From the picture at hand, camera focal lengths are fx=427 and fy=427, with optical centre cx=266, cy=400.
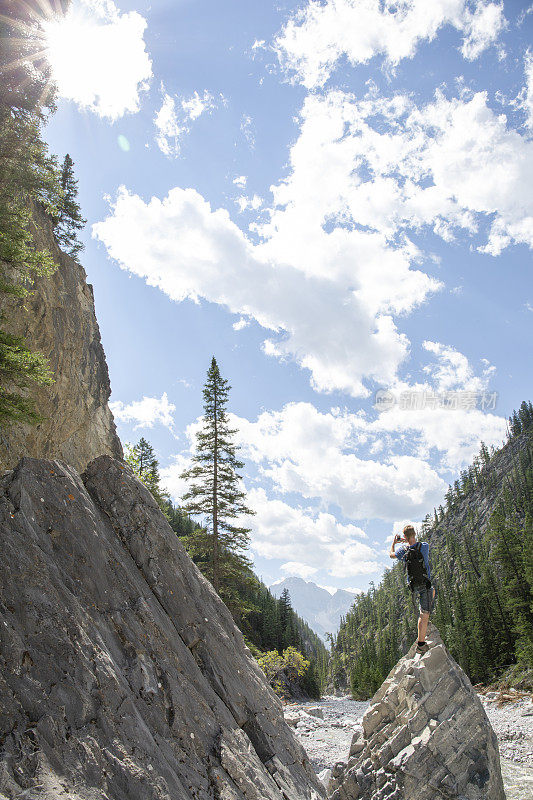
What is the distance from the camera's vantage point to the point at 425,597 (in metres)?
11.0

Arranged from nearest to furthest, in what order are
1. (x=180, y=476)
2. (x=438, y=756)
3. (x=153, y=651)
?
(x=153, y=651), (x=438, y=756), (x=180, y=476)

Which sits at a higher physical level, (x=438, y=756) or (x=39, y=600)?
(x=39, y=600)

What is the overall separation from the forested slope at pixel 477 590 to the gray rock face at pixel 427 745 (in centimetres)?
3259

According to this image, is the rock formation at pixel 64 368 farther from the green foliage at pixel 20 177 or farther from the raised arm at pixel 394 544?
the raised arm at pixel 394 544

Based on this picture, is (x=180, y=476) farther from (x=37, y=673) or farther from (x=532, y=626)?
(x=532, y=626)

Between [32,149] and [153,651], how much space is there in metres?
14.1

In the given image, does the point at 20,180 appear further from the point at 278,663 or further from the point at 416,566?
the point at 278,663

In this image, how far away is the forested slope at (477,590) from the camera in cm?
5684

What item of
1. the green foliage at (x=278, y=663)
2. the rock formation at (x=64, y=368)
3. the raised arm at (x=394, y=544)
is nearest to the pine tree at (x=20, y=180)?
the rock formation at (x=64, y=368)

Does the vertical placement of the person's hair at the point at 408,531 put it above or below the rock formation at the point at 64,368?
below

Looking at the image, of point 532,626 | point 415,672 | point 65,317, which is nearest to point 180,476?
point 65,317

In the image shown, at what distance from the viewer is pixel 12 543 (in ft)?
21.2

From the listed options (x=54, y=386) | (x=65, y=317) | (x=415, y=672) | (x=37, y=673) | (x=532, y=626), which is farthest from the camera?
(x=532, y=626)

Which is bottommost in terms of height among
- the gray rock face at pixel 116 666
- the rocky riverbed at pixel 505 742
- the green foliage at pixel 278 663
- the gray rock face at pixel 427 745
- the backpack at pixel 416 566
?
the rocky riverbed at pixel 505 742
